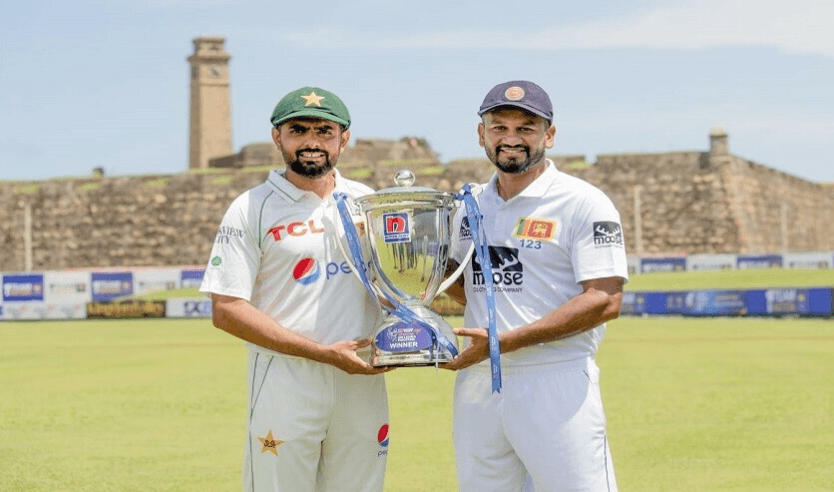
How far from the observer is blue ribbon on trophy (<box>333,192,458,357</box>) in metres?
4.47

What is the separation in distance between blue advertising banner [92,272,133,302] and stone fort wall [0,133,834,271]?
10.9 meters

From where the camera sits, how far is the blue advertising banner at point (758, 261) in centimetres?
3816

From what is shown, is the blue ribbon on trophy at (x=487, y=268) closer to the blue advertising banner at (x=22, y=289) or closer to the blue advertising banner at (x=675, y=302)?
the blue advertising banner at (x=675, y=302)

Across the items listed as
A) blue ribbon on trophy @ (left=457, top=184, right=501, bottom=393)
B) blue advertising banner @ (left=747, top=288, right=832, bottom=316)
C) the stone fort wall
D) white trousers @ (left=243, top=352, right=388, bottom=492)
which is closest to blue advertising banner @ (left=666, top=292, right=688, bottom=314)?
blue advertising banner @ (left=747, top=288, right=832, bottom=316)

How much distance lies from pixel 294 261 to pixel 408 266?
0.49 metres

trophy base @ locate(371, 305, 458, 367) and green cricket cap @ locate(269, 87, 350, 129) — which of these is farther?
green cricket cap @ locate(269, 87, 350, 129)

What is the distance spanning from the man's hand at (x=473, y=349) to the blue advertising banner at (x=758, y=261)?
35.0 metres

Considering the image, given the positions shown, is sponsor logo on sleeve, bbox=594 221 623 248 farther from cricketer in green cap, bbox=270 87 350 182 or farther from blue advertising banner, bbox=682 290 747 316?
blue advertising banner, bbox=682 290 747 316

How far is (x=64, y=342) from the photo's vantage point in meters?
22.7

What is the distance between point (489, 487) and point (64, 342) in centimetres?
1939

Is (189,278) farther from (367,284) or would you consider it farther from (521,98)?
(521,98)

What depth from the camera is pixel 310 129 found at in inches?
187

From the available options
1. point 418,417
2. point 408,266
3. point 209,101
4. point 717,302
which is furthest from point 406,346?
point 209,101

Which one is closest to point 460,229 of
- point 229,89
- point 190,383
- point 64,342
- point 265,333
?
point 265,333
